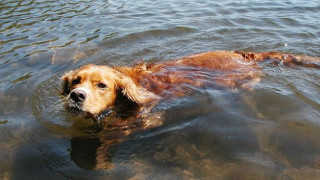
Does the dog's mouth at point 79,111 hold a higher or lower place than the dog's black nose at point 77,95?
lower

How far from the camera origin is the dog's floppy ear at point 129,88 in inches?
187

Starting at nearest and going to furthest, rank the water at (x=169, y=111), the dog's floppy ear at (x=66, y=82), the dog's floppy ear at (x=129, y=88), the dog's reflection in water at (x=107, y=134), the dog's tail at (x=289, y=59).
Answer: the water at (x=169, y=111) → the dog's reflection in water at (x=107, y=134) → the dog's floppy ear at (x=129, y=88) → the dog's floppy ear at (x=66, y=82) → the dog's tail at (x=289, y=59)

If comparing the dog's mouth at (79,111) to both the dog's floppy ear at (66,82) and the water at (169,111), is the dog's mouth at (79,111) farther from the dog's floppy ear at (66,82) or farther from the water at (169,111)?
the dog's floppy ear at (66,82)

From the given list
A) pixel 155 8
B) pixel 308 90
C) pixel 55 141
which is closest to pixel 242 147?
pixel 308 90

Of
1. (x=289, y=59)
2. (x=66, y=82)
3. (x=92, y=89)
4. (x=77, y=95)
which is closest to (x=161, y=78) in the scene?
(x=92, y=89)

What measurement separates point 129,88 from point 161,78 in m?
0.67

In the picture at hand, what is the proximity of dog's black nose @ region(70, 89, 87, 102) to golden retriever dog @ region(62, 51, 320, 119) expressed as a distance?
0.19ft

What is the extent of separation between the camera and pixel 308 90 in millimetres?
5172

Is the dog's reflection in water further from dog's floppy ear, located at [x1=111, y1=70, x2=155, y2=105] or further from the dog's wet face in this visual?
the dog's wet face

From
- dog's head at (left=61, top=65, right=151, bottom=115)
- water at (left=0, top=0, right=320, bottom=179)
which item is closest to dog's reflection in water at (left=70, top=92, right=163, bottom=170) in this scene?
water at (left=0, top=0, right=320, bottom=179)

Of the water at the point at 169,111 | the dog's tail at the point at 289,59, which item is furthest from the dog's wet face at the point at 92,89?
the dog's tail at the point at 289,59

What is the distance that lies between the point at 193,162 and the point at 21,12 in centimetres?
904

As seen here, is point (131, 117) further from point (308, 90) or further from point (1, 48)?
point (1, 48)

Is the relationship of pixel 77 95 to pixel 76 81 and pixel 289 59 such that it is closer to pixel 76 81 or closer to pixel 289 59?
pixel 76 81
